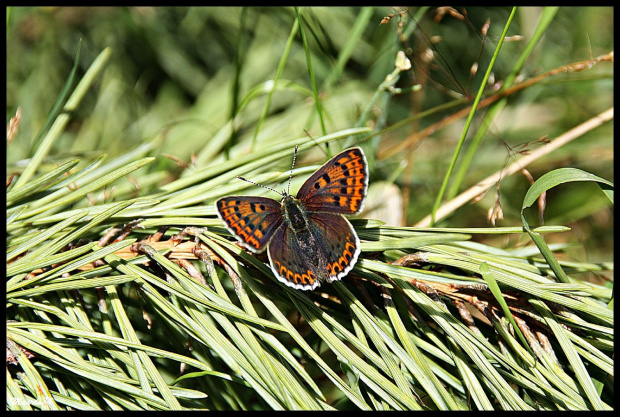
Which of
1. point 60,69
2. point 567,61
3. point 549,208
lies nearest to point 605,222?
point 549,208

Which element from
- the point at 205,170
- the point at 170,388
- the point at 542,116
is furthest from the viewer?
the point at 542,116

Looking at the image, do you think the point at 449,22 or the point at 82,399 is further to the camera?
the point at 449,22

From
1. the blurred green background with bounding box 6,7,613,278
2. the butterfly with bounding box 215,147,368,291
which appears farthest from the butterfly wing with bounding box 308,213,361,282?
the blurred green background with bounding box 6,7,613,278

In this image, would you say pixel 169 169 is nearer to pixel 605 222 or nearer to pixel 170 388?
pixel 170 388

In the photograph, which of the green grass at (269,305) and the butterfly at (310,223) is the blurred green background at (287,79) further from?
the butterfly at (310,223)

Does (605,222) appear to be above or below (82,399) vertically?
below

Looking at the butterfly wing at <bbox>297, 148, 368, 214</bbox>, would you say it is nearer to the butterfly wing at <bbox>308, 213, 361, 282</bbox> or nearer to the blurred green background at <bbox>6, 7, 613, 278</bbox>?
the butterfly wing at <bbox>308, 213, 361, 282</bbox>

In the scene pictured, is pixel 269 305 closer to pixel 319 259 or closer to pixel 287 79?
pixel 319 259

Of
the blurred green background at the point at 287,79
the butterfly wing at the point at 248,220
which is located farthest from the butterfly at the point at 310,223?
the blurred green background at the point at 287,79

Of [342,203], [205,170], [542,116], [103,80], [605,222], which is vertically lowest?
[605,222]
